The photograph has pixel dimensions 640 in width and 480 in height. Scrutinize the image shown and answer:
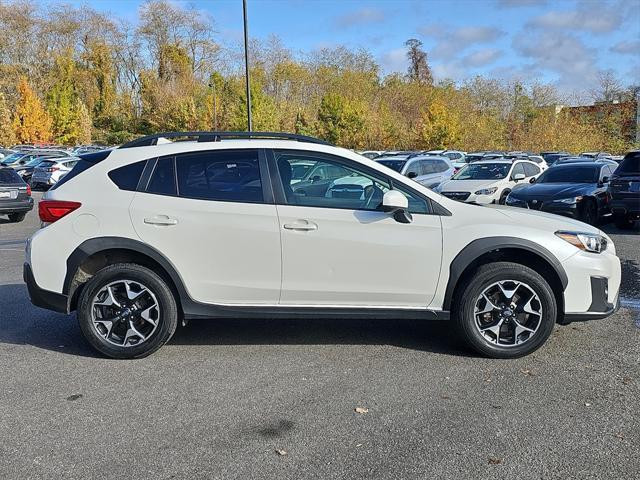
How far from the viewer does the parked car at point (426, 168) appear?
704 inches

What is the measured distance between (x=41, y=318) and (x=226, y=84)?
5386cm

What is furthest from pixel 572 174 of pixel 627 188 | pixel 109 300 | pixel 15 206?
pixel 15 206

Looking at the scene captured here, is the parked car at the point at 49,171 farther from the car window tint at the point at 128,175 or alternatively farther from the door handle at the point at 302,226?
the door handle at the point at 302,226

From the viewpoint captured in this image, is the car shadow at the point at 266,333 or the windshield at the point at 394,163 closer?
the car shadow at the point at 266,333

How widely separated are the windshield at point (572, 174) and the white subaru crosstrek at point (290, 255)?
9.21m

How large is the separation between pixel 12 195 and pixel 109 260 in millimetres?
A: 11257

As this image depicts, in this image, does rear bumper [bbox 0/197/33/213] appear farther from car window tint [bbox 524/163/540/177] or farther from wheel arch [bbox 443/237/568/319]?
car window tint [bbox 524/163/540/177]

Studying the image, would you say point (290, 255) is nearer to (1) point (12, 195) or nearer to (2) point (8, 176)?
(1) point (12, 195)

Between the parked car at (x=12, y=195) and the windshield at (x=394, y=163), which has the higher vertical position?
the windshield at (x=394, y=163)

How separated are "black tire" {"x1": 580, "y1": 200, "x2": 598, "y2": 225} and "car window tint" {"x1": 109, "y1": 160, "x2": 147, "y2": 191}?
32.7ft

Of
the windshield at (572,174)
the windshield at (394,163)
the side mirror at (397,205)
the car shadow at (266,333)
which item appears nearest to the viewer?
the side mirror at (397,205)

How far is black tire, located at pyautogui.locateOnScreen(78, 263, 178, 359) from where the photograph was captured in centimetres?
462

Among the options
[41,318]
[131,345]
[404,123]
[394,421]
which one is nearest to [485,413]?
[394,421]

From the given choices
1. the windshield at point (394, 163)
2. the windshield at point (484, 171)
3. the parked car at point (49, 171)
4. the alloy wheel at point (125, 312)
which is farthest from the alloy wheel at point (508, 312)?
the parked car at point (49, 171)
